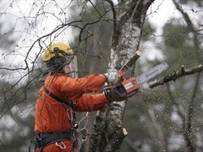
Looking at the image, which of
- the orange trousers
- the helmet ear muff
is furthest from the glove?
the orange trousers

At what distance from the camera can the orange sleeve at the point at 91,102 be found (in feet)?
17.2

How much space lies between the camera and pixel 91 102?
5.30 m

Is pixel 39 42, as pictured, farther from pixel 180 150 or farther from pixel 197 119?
pixel 180 150

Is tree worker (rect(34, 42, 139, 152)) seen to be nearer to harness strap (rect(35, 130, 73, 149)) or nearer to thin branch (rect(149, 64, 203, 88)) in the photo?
harness strap (rect(35, 130, 73, 149))

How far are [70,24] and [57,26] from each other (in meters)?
0.13

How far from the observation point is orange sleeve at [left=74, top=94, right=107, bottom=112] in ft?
17.2

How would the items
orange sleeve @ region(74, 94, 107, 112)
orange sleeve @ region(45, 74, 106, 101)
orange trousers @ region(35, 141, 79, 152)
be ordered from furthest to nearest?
orange sleeve @ region(74, 94, 107, 112) < orange trousers @ region(35, 141, 79, 152) < orange sleeve @ region(45, 74, 106, 101)

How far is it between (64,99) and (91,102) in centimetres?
36

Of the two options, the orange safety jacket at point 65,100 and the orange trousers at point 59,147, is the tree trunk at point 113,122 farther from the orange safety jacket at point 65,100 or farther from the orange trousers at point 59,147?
the orange trousers at point 59,147

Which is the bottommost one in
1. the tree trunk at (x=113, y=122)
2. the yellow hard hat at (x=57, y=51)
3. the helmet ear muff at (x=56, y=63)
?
the tree trunk at (x=113, y=122)

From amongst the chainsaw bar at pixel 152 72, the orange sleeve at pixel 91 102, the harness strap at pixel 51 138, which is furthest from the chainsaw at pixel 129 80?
the harness strap at pixel 51 138

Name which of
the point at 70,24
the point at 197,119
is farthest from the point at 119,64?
the point at 197,119

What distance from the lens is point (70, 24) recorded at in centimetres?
468

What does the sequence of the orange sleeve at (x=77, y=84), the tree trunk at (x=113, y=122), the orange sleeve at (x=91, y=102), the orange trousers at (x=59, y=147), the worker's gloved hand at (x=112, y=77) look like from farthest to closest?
the tree trunk at (x=113, y=122) < the orange sleeve at (x=91, y=102) < the orange trousers at (x=59, y=147) < the worker's gloved hand at (x=112, y=77) < the orange sleeve at (x=77, y=84)
